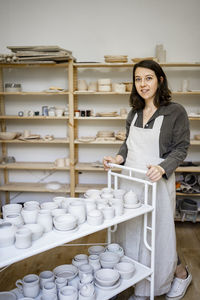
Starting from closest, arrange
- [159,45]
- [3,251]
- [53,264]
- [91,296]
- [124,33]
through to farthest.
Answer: [3,251] < [91,296] < [53,264] < [159,45] < [124,33]

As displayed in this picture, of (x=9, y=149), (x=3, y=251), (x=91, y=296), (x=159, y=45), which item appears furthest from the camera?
(x=9, y=149)

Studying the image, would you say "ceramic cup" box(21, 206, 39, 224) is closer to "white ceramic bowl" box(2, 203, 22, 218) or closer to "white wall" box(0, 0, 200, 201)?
"white ceramic bowl" box(2, 203, 22, 218)

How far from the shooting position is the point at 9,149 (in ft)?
13.0

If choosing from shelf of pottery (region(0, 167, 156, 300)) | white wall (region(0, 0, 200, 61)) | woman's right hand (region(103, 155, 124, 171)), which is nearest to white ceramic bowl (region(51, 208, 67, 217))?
shelf of pottery (region(0, 167, 156, 300))

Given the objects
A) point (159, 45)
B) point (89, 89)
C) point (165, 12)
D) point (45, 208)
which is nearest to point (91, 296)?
point (45, 208)

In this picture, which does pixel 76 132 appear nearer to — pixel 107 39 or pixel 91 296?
pixel 107 39

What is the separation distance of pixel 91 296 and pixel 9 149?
2.88 m

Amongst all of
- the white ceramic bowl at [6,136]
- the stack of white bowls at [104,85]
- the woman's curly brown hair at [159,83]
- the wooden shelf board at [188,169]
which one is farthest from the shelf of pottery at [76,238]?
the white ceramic bowl at [6,136]

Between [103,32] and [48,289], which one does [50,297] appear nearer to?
[48,289]

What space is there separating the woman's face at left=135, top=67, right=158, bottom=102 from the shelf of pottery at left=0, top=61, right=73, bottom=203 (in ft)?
6.07

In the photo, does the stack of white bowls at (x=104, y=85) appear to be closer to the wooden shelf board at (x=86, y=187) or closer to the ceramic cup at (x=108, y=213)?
the wooden shelf board at (x=86, y=187)

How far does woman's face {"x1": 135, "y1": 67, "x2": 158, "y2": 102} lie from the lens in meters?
1.79

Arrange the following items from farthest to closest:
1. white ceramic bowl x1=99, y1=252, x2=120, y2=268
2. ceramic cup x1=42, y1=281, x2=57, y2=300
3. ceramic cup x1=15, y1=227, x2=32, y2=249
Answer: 1. white ceramic bowl x1=99, y1=252, x2=120, y2=268
2. ceramic cup x1=42, y1=281, x2=57, y2=300
3. ceramic cup x1=15, y1=227, x2=32, y2=249

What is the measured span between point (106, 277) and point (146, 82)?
1.21 meters
